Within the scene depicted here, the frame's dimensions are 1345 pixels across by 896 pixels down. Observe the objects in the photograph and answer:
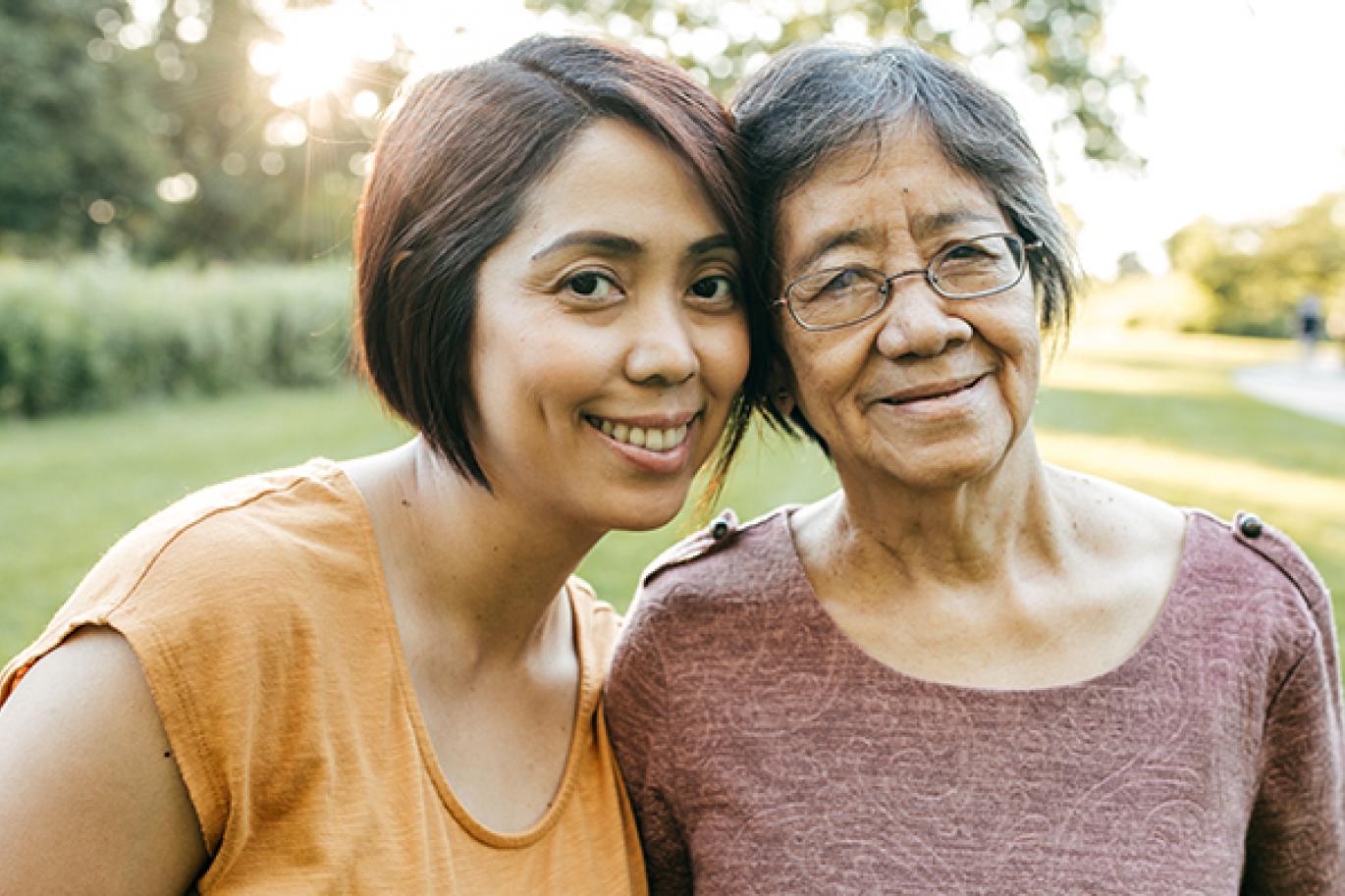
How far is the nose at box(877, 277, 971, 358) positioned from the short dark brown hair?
10.7 inches

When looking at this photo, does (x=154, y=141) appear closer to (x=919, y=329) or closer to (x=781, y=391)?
(x=781, y=391)

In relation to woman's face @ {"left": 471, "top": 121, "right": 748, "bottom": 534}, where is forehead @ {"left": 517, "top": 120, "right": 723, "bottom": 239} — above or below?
above

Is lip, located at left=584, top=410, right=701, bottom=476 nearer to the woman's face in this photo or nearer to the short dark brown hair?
the woman's face

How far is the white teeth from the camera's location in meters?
2.12

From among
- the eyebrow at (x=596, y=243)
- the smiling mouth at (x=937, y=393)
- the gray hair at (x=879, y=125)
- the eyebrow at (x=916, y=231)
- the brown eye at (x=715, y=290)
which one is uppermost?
the gray hair at (x=879, y=125)

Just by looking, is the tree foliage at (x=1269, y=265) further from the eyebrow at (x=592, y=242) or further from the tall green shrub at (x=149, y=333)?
the eyebrow at (x=592, y=242)

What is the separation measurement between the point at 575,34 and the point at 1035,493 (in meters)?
1.24

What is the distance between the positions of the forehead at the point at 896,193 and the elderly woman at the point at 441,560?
0.17 metres

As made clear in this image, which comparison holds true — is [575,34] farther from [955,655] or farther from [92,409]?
[92,409]

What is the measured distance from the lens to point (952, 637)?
2.36m

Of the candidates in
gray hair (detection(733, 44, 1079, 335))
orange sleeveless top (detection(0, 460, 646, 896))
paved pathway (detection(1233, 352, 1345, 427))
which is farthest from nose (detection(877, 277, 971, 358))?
paved pathway (detection(1233, 352, 1345, 427))

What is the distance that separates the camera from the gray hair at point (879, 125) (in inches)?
88.8

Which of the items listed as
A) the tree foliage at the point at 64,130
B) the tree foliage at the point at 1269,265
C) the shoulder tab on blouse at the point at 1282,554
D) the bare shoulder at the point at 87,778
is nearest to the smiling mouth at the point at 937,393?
the shoulder tab on blouse at the point at 1282,554

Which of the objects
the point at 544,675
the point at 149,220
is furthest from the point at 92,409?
the point at 149,220
